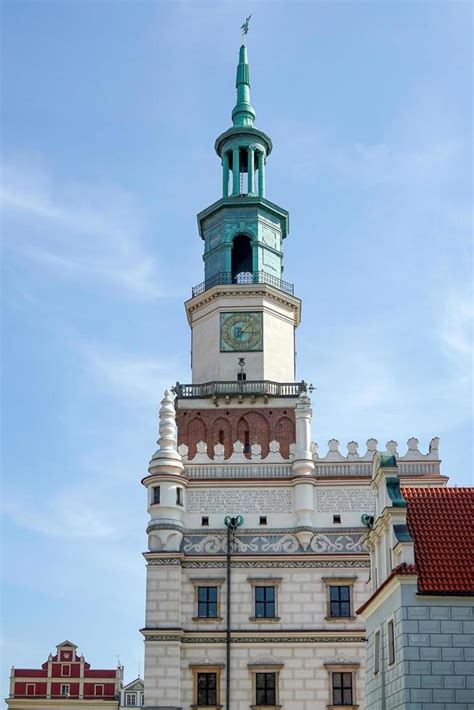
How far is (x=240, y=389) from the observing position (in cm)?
4847

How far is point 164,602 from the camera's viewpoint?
42.6 metres

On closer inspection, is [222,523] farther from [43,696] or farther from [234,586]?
[43,696]

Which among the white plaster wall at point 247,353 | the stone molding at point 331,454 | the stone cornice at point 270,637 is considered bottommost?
the stone cornice at point 270,637

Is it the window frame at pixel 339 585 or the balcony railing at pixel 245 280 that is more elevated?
the balcony railing at pixel 245 280

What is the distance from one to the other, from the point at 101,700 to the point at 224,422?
41.0m

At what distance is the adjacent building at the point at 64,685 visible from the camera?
8081 centimetres

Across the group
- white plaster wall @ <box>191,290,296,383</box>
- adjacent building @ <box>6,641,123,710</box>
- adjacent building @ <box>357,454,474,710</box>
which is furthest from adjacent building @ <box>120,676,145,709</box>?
adjacent building @ <box>357,454,474,710</box>

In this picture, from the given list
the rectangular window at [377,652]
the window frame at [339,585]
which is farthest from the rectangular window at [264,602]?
the rectangular window at [377,652]

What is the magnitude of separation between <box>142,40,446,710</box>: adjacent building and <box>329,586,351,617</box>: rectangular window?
52mm

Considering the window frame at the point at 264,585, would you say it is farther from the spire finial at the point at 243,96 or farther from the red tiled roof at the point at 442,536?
the spire finial at the point at 243,96

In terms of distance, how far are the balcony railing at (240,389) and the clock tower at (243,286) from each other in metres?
0.81

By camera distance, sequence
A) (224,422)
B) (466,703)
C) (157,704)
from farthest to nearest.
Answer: (224,422) → (157,704) → (466,703)

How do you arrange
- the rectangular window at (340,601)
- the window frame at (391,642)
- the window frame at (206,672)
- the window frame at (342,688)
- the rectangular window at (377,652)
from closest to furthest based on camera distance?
the window frame at (391,642) → the rectangular window at (377,652) → the window frame at (206,672) → the window frame at (342,688) → the rectangular window at (340,601)

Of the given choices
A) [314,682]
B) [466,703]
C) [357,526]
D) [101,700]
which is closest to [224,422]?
[357,526]
